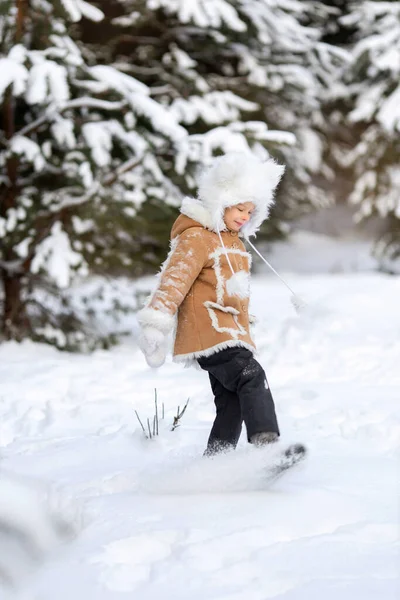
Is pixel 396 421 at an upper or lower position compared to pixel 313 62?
lower

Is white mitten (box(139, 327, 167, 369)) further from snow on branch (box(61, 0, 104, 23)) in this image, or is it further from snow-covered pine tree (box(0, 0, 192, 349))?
snow on branch (box(61, 0, 104, 23))

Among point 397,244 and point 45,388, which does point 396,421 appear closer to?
point 45,388

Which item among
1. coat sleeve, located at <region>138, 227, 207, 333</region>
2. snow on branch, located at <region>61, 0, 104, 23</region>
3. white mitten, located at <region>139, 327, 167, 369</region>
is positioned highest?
snow on branch, located at <region>61, 0, 104, 23</region>

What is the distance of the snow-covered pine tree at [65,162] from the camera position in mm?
6516

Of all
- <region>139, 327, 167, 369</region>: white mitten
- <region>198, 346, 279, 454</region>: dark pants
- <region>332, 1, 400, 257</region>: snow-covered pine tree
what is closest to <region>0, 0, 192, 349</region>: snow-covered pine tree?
<region>198, 346, 279, 454</region>: dark pants

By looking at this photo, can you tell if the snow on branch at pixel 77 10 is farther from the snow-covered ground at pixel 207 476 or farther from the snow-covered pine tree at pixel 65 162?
the snow-covered ground at pixel 207 476

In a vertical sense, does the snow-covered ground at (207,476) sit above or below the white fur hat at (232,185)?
below

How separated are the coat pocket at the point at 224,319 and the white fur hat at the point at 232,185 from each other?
0.38m

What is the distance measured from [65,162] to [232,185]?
143 inches

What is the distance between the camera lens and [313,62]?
10445 mm

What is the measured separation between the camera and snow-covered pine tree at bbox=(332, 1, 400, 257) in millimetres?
10984

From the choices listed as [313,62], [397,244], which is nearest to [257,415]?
Result: [313,62]

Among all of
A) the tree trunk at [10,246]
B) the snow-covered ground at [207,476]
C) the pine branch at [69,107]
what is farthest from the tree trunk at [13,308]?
the pine branch at [69,107]

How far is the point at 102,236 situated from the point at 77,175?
786 millimetres
